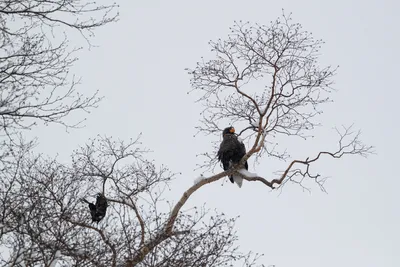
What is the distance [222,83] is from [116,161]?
230 centimetres

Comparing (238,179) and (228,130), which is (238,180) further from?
(228,130)

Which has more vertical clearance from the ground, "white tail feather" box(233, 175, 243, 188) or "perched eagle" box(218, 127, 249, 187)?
A: "perched eagle" box(218, 127, 249, 187)

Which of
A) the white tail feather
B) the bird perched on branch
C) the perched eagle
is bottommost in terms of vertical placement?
the bird perched on branch

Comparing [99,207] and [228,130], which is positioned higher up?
[228,130]

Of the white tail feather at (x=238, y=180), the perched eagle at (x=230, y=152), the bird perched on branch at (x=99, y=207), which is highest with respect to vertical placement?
the perched eagle at (x=230, y=152)

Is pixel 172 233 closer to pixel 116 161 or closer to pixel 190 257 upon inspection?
pixel 190 257

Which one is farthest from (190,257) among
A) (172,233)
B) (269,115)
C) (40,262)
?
(269,115)

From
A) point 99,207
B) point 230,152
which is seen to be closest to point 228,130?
point 230,152

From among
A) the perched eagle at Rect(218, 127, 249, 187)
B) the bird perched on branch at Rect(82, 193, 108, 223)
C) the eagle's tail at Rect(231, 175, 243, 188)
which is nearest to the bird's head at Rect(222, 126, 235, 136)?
the perched eagle at Rect(218, 127, 249, 187)

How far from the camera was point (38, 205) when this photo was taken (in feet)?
21.7

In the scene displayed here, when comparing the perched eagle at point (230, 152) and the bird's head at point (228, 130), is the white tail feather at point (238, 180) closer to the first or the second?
the perched eagle at point (230, 152)

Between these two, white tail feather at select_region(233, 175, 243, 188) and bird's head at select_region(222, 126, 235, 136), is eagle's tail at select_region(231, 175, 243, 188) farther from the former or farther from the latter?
bird's head at select_region(222, 126, 235, 136)

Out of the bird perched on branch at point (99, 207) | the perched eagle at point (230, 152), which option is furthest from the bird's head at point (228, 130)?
the bird perched on branch at point (99, 207)

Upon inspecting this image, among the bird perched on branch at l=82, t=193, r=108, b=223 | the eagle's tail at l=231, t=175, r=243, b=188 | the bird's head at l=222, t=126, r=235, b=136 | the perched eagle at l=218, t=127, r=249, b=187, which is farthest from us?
the bird's head at l=222, t=126, r=235, b=136
